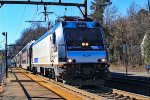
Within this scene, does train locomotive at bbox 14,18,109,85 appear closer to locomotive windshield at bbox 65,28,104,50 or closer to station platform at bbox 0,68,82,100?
locomotive windshield at bbox 65,28,104,50

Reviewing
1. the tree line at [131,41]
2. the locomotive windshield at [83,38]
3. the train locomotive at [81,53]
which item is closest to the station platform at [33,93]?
the train locomotive at [81,53]

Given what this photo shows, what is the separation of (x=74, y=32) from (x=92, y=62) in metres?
2.05

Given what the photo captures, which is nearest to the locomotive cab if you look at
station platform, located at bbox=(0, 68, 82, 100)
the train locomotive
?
the train locomotive

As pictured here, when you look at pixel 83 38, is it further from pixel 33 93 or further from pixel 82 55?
A: pixel 33 93

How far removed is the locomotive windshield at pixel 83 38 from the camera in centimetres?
2042

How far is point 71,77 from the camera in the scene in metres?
19.8

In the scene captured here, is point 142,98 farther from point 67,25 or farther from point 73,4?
point 73,4

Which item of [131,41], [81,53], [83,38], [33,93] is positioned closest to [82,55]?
[81,53]

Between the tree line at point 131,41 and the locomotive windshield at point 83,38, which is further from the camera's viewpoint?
the tree line at point 131,41

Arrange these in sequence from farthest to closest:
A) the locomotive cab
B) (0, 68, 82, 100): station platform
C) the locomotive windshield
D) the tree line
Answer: the tree line, the locomotive windshield, the locomotive cab, (0, 68, 82, 100): station platform

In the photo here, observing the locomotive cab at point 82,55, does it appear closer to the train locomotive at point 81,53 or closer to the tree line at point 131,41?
the train locomotive at point 81,53

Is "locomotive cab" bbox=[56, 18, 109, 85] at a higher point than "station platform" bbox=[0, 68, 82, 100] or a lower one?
higher

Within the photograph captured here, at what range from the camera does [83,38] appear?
20.7 m

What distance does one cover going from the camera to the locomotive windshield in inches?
804
